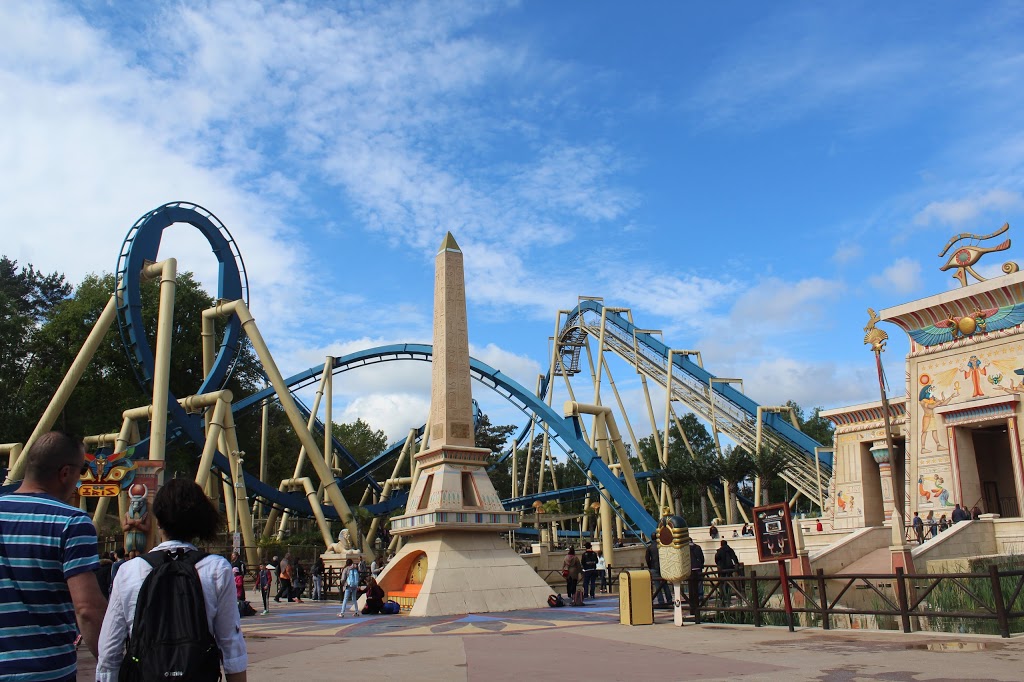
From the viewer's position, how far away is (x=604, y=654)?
9.77 m

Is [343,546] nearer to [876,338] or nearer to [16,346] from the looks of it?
[876,338]

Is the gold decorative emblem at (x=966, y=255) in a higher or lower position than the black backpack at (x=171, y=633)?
higher

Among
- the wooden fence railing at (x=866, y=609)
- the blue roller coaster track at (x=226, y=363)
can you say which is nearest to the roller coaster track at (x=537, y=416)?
Answer: the blue roller coaster track at (x=226, y=363)

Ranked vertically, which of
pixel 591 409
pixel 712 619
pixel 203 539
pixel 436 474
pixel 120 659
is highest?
pixel 591 409

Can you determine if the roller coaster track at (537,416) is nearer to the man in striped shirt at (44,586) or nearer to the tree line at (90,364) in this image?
the tree line at (90,364)

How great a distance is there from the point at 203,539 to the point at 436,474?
55.8 feet

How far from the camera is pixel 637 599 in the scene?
44.3 ft

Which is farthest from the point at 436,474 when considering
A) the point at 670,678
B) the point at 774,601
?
the point at 670,678

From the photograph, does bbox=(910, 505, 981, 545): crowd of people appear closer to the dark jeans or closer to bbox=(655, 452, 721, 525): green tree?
the dark jeans

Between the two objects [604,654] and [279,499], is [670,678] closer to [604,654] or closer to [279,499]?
[604,654]

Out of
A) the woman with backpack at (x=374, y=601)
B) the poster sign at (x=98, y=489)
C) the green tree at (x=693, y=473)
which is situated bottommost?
the woman with backpack at (x=374, y=601)

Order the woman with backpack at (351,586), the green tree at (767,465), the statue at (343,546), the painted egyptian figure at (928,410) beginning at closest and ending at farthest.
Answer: the woman with backpack at (351,586) < the statue at (343,546) < the painted egyptian figure at (928,410) < the green tree at (767,465)

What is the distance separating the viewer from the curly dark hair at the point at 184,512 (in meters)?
3.38

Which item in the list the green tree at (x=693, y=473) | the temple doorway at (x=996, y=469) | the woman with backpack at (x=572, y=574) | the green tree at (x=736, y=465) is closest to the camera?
the woman with backpack at (x=572, y=574)
